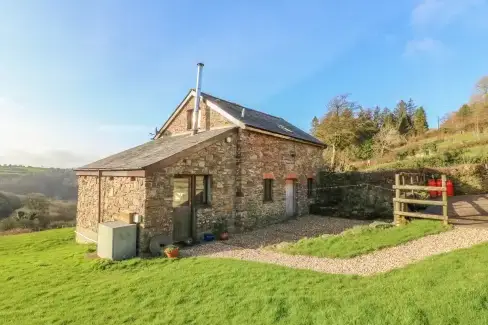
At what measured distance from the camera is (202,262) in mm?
7766

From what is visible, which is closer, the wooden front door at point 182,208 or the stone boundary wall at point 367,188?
the wooden front door at point 182,208

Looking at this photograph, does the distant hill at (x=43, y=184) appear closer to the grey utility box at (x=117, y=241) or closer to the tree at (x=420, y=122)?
the grey utility box at (x=117, y=241)

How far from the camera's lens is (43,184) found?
3478 centimetres

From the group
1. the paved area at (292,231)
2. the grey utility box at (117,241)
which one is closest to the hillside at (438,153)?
the paved area at (292,231)

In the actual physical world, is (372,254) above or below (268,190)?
below

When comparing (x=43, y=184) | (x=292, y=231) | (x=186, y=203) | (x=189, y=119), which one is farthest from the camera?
(x=43, y=184)

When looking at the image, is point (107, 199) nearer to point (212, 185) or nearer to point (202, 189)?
point (202, 189)

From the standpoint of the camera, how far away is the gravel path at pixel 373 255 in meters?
6.77

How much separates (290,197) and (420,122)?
36.1 m

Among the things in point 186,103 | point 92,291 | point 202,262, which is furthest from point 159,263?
point 186,103

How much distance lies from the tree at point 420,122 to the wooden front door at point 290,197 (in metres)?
31.5

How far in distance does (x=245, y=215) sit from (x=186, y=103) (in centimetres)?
779

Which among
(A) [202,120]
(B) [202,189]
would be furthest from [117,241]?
(A) [202,120]

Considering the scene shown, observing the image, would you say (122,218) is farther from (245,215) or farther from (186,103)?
(186,103)
